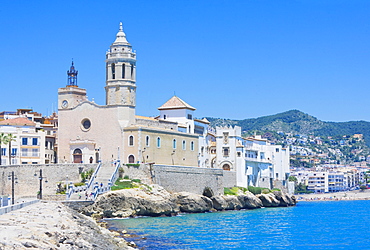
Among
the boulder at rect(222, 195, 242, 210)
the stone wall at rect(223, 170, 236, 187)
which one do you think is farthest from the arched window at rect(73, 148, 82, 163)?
the stone wall at rect(223, 170, 236, 187)

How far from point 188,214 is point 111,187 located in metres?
9.39

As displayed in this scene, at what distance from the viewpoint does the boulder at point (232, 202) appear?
80.1 meters

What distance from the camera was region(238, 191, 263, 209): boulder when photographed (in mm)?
84012

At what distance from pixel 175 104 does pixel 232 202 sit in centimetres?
1621

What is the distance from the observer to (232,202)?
266ft

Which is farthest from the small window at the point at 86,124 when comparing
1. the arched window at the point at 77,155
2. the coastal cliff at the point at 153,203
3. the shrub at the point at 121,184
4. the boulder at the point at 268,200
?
the boulder at the point at 268,200

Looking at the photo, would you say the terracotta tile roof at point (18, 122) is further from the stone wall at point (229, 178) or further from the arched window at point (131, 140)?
the stone wall at point (229, 178)

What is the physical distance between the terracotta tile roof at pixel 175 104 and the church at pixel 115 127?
26.6 ft

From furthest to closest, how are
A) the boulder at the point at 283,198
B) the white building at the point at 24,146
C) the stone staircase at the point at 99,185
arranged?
the boulder at the point at 283,198, the white building at the point at 24,146, the stone staircase at the point at 99,185

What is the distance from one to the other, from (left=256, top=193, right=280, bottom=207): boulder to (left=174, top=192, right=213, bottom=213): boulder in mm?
19000

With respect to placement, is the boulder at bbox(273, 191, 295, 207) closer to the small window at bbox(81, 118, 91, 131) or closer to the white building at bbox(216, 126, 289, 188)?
the white building at bbox(216, 126, 289, 188)

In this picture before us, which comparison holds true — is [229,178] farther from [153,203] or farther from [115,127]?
[153,203]

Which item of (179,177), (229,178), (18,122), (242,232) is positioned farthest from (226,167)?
(242,232)

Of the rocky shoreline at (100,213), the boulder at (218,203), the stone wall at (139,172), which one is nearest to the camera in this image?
the rocky shoreline at (100,213)
